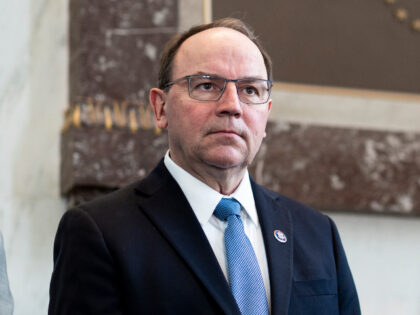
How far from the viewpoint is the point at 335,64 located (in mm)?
5211

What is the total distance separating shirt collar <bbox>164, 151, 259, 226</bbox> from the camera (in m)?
2.57

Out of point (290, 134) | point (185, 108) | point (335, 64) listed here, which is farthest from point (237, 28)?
point (335, 64)

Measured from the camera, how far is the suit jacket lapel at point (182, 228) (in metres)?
2.38

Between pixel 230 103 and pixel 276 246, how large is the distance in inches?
18.3

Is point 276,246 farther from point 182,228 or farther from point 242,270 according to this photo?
point 182,228

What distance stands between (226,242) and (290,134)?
2454 millimetres

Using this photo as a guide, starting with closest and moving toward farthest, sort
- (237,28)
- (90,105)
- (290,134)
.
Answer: (237,28)
(90,105)
(290,134)

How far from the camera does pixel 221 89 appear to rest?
258 centimetres

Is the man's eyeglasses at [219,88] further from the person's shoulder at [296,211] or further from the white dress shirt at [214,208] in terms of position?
the person's shoulder at [296,211]

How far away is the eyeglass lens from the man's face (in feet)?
0.06

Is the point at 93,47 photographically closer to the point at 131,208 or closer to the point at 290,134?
the point at 290,134

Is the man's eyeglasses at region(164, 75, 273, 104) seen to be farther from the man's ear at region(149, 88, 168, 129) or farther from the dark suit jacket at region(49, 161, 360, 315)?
the dark suit jacket at region(49, 161, 360, 315)

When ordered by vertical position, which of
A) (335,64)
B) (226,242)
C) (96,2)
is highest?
(96,2)

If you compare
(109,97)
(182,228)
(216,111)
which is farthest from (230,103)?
(109,97)
